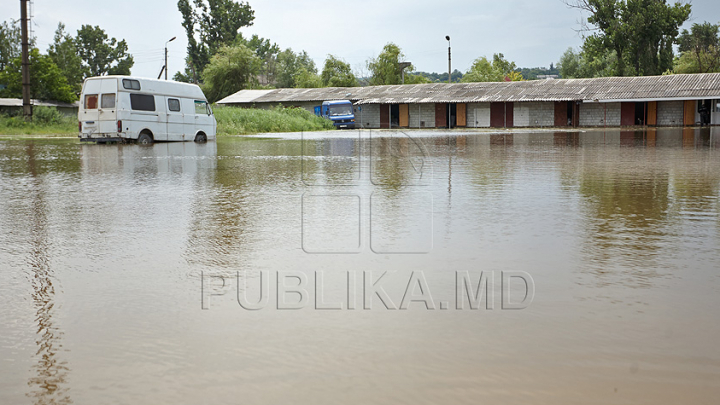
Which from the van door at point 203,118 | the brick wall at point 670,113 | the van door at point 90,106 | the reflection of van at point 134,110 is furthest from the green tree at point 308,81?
the van door at point 90,106

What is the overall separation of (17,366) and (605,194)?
725cm

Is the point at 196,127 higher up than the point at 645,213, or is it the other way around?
the point at 196,127

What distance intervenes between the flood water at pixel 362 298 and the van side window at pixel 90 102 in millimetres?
15946

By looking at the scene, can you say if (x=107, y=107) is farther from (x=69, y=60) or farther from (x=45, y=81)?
(x=69, y=60)

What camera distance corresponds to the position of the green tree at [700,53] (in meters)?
67.4

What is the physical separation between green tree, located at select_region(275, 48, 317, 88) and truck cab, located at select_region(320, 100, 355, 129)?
52921mm

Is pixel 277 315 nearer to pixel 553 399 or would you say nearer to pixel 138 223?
pixel 553 399

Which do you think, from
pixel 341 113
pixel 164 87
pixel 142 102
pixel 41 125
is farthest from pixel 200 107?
pixel 341 113

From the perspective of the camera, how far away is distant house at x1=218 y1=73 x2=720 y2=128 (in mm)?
46750

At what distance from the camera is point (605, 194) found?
343 inches

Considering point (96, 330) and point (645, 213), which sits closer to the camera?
point (96, 330)

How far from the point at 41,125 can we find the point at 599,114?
35383 mm

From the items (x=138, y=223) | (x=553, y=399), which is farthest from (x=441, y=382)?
(x=138, y=223)

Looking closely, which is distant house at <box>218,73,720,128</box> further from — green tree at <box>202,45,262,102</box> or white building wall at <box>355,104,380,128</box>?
green tree at <box>202,45,262,102</box>
